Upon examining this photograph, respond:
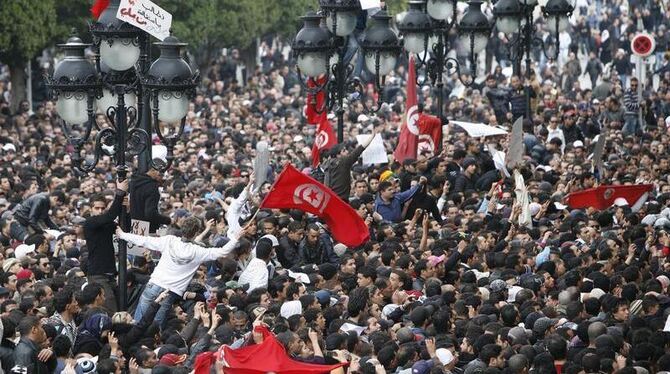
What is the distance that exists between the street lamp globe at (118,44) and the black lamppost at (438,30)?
33.0ft

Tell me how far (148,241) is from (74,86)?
174 centimetres

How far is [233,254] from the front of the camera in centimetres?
2330

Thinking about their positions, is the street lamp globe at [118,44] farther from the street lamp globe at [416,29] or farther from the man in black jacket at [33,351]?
the street lamp globe at [416,29]

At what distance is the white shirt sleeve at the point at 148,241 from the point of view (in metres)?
21.6

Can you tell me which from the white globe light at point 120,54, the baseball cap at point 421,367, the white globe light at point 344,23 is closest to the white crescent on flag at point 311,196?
the white globe light at point 120,54

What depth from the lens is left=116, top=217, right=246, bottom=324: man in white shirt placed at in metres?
21.6

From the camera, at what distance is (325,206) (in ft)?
83.2

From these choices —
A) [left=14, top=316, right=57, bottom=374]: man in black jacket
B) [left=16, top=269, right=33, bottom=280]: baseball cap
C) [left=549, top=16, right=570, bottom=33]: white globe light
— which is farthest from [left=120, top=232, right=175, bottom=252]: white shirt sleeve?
[left=549, top=16, right=570, bottom=33]: white globe light

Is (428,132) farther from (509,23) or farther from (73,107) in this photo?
(73,107)

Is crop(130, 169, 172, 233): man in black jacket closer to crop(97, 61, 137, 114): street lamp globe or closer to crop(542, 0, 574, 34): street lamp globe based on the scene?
crop(97, 61, 137, 114): street lamp globe

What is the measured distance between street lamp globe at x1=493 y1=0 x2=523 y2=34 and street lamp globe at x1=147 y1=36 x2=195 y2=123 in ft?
48.2

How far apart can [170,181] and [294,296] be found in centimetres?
1285

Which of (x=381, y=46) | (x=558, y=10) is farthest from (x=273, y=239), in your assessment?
(x=558, y=10)

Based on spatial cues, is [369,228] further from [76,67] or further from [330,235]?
[76,67]
